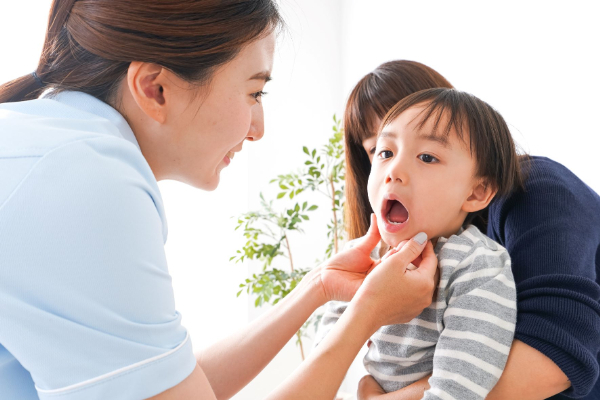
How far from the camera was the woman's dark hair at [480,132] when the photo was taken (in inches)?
42.0

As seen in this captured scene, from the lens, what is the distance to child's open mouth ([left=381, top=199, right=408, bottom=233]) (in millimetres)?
1092

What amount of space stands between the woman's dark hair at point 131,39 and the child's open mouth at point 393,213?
17.3 inches

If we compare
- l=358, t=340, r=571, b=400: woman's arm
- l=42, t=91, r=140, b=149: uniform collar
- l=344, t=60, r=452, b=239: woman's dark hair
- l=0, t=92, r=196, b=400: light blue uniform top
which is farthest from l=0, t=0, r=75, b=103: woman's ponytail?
l=358, t=340, r=571, b=400: woman's arm

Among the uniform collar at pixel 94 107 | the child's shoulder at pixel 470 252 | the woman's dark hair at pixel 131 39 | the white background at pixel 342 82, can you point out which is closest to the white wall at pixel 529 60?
the white background at pixel 342 82

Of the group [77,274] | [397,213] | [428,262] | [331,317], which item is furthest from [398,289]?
[77,274]

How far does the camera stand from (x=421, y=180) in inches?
41.3

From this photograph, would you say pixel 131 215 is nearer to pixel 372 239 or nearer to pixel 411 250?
pixel 411 250

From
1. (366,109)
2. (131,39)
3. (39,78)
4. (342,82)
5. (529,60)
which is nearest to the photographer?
(131,39)

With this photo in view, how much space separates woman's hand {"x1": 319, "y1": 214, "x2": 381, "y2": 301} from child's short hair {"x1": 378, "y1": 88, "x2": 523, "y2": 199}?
0.28 meters

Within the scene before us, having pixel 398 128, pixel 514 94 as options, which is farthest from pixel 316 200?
pixel 398 128

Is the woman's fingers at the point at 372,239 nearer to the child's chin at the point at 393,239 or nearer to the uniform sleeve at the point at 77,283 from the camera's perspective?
the child's chin at the point at 393,239

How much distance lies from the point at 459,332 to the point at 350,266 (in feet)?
1.19

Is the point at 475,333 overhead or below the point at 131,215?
below

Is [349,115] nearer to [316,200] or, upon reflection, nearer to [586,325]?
[586,325]
